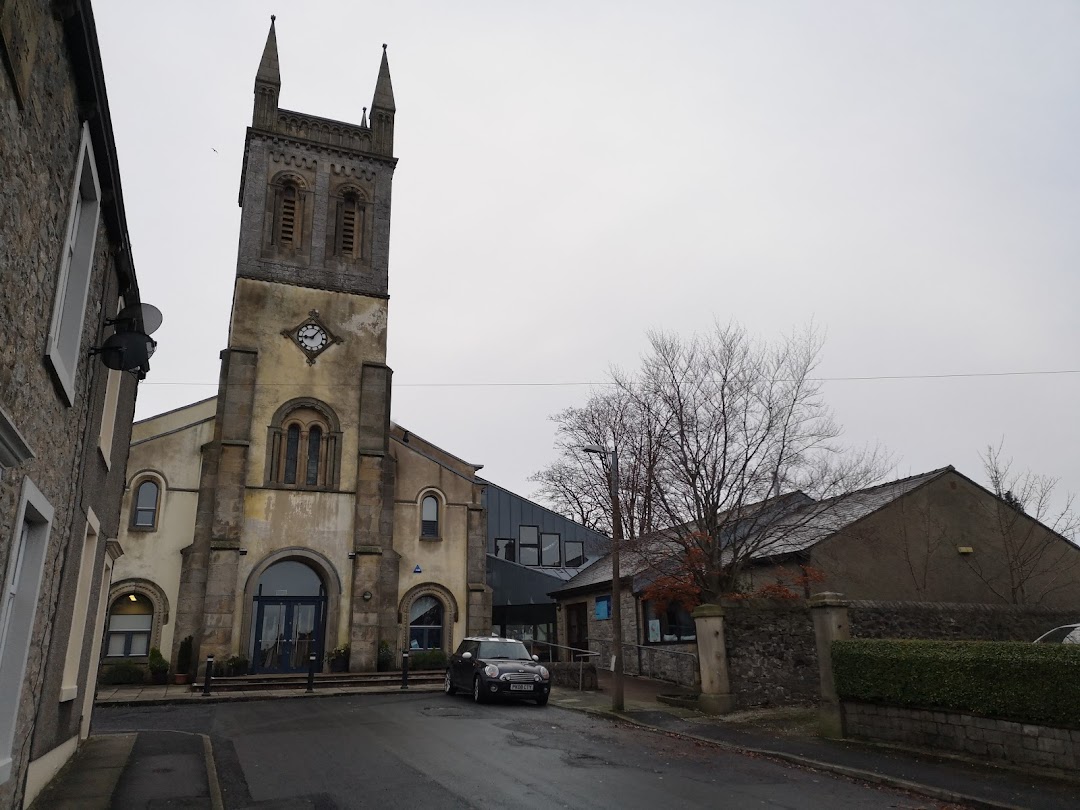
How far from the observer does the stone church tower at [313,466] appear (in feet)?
84.2

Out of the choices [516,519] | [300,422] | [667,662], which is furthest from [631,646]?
[516,519]

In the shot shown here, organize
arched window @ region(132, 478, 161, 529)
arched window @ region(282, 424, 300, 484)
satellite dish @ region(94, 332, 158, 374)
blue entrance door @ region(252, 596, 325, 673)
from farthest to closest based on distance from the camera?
arched window @ region(282, 424, 300, 484) → blue entrance door @ region(252, 596, 325, 673) → arched window @ region(132, 478, 161, 529) → satellite dish @ region(94, 332, 158, 374)

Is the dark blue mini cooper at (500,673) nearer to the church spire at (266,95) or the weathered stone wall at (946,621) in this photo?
the weathered stone wall at (946,621)

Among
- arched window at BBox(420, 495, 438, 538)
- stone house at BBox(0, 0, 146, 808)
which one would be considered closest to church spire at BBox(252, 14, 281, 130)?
arched window at BBox(420, 495, 438, 538)

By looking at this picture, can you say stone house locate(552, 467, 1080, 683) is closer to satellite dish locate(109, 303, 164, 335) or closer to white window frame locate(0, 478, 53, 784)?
satellite dish locate(109, 303, 164, 335)

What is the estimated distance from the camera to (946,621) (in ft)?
52.5

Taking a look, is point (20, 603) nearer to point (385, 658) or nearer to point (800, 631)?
point (800, 631)

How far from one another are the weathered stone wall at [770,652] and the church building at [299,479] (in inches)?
545

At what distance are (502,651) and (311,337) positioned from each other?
49.5 ft

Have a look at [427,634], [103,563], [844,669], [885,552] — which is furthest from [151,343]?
[427,634]

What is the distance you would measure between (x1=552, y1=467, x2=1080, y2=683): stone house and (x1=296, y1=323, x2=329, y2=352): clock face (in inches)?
549

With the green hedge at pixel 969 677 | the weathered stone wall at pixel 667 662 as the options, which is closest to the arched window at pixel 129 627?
the weathered stone wall at pixel 667 662

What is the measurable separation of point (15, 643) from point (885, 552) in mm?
19960

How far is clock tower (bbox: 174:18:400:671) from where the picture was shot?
84.2ft
